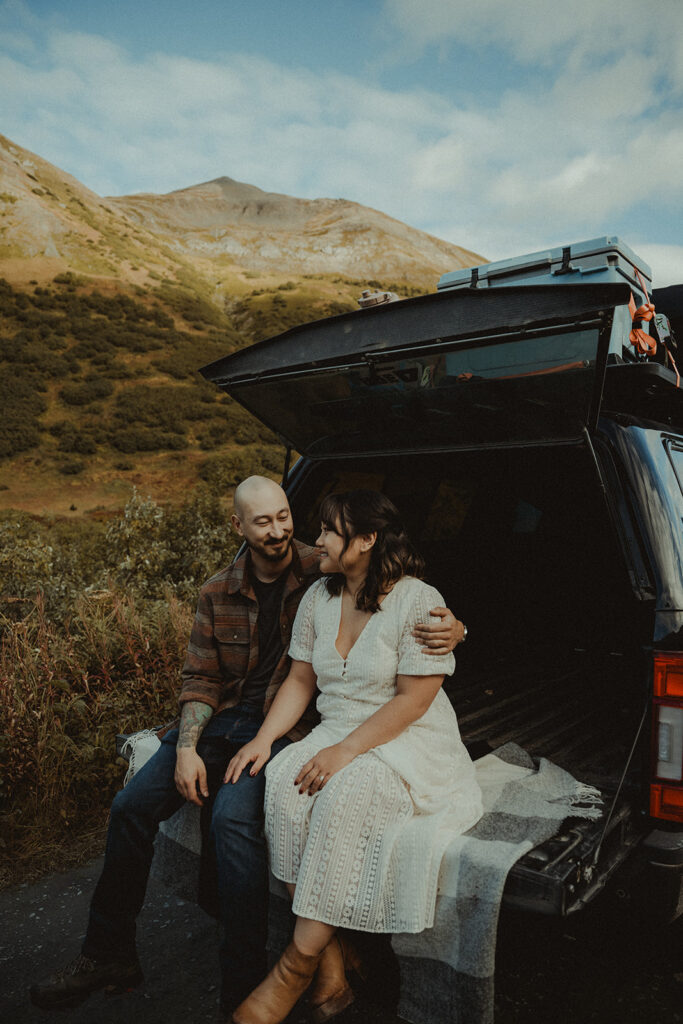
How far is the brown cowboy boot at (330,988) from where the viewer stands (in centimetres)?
204

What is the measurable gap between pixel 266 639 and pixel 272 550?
35cm

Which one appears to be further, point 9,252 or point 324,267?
point 324,267

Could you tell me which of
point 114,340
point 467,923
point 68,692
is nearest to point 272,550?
point 467,923

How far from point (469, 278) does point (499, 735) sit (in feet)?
10.3

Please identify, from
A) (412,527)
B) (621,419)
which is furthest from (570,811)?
(412,527)

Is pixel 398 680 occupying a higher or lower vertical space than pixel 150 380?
lower

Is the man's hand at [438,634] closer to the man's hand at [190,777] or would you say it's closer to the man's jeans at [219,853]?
the man's jeans at [219,853]

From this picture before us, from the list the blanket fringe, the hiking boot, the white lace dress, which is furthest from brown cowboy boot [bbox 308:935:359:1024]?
the blanket fringe

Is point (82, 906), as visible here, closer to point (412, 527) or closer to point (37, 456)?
point (412, 527)

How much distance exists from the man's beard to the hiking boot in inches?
55.7

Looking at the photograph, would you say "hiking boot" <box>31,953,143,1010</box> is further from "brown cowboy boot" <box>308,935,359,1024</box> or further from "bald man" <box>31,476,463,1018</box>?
"brown cowboy boot" <box>308,935,359,1024</box>

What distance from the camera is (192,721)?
258 centimetres

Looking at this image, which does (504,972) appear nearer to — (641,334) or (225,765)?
(225,765)

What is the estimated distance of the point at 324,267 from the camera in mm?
74938
